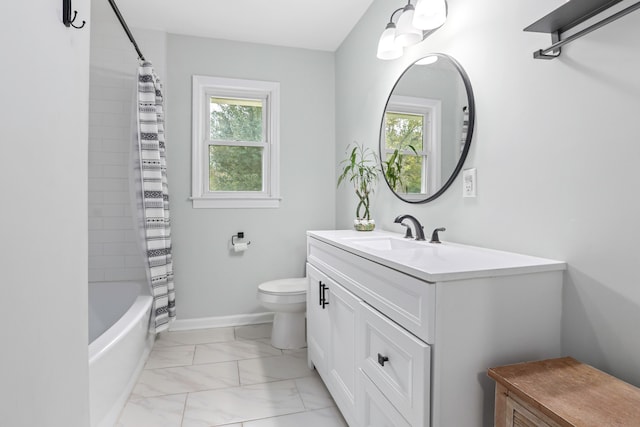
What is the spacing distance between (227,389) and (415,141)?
1.78m

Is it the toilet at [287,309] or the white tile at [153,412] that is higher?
the toilet at [287,309]

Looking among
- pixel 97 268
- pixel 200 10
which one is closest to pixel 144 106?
pixel 200 10

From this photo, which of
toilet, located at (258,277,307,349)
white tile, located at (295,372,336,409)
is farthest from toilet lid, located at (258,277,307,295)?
white tile, located at (295,372,336,409)

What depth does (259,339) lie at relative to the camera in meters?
2.79

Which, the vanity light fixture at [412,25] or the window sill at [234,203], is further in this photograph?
Answer: the window sill at [234,203]

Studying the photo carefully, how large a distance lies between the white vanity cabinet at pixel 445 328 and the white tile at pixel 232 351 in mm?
1259

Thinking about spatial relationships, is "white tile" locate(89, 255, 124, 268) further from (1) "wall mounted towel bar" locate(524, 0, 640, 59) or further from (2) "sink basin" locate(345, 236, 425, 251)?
(1) "wall mounted towel bar" locate(524, 0, 640, 59)

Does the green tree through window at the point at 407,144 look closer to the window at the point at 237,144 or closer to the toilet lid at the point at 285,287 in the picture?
the toilet lid at the point at 285,287

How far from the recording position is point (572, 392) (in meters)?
0.81

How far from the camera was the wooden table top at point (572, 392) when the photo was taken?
0.71 meters

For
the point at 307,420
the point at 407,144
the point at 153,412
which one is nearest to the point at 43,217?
the point at 153,412

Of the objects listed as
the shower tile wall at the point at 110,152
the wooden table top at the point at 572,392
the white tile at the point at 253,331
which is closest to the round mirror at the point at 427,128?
the wooden table top at the point at 572,392

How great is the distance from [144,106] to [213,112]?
732 mm

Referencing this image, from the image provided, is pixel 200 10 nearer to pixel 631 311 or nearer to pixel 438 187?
pixel 438 187
